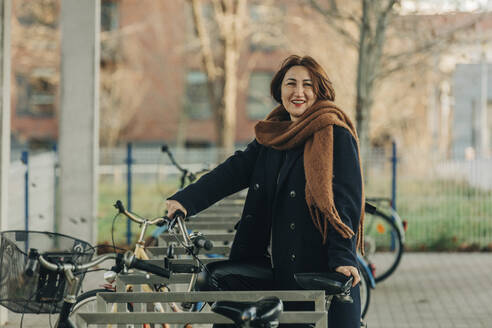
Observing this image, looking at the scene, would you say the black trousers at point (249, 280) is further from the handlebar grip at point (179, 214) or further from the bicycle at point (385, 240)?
the bicycle at point (385, 240)

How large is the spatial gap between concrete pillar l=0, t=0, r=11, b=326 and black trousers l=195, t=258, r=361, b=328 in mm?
2542

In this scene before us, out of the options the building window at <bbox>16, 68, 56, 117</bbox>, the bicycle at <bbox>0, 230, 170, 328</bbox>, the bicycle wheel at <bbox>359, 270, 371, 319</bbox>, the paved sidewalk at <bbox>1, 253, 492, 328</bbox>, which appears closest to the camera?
the bicycle at <bbox>0, 230, 170, 328</bbox>

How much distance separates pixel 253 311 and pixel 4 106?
12.3 feet

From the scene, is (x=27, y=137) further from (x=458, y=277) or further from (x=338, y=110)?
(x=338, y=110)

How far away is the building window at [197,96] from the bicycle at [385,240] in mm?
28182

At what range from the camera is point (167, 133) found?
38.7 metres

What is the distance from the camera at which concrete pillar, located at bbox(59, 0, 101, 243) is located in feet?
25.2

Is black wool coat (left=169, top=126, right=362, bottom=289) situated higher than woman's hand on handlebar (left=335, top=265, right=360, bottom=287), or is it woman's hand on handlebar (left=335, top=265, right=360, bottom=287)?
black wool coat (left=169, top=126, right=362, bottom=289)

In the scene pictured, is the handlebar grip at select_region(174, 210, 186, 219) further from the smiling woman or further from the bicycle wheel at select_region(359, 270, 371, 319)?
the bicycle wheel at select_region(359, 270, 371, 319)

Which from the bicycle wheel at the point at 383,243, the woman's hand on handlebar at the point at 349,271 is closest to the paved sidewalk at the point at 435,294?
the bicycle wheel at the point at 383,243

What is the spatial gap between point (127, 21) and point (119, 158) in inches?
741

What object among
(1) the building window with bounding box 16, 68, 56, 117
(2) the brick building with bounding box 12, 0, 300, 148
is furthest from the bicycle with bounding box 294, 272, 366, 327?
(1) the building window with bounding box 16, 68, 56, 117

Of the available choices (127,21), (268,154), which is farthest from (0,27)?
(127,21)

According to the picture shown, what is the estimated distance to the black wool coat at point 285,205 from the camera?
371 centimetres
